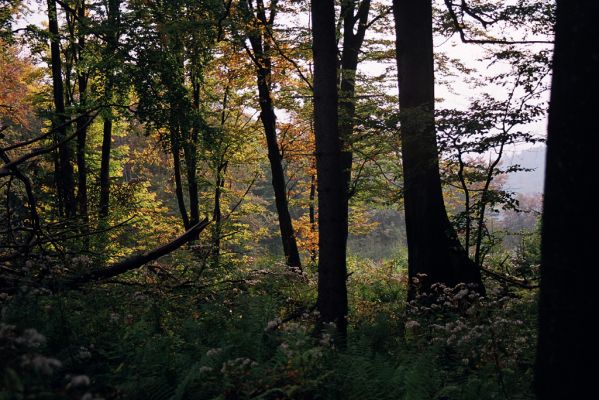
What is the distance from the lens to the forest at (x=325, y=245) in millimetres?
2816

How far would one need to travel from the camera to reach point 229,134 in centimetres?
1944

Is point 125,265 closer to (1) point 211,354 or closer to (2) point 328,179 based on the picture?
(1) point 211,354

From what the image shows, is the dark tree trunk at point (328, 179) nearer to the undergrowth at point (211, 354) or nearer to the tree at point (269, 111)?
the undergrowth at point (211, 354)

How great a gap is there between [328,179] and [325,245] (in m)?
0.81

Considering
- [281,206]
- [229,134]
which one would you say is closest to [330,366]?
[281,206]

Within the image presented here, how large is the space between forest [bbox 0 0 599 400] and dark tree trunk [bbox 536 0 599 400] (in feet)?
0.04

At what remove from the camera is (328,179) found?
225 inches

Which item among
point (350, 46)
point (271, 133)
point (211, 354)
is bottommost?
point (211, 354)

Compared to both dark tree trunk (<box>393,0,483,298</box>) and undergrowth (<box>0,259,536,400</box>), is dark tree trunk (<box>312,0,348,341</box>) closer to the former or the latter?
undergrowth (<box>0,259,536,400</box>)

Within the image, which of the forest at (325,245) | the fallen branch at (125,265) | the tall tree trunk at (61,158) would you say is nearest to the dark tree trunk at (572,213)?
the forest at (325,245)

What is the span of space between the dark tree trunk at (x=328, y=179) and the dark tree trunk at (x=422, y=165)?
9.39 ft

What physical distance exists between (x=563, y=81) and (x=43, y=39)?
14.4 m

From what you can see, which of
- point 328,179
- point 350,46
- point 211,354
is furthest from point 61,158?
point 211,354

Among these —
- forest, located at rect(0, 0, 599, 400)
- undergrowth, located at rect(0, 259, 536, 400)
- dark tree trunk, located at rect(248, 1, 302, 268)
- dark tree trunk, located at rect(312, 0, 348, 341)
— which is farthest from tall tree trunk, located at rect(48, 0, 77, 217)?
dark tree trunk, located at rect(312, 0, 348, 341)
